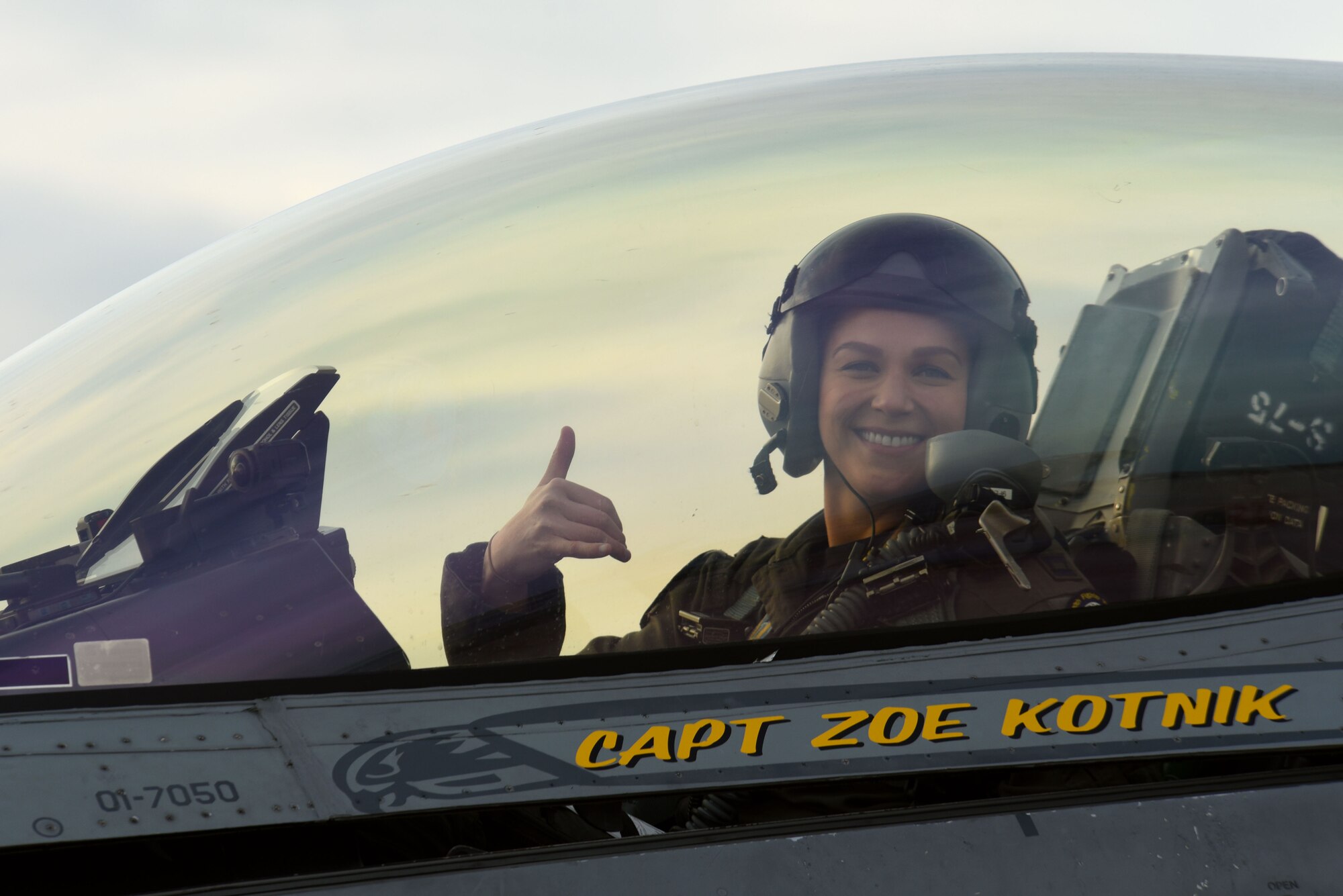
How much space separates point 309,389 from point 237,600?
416mm

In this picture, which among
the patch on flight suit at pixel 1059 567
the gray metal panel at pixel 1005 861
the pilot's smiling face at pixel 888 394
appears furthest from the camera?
the pilot's smiling face at pixel 888 394

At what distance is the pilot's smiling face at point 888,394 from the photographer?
71.3 inches

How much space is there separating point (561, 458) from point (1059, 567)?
2.86ft

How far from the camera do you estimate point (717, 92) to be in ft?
8.59

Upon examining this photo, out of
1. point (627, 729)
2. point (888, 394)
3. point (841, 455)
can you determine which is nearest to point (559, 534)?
point (627, 729)

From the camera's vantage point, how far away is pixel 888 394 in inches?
73.6

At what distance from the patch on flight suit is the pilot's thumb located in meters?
0.83

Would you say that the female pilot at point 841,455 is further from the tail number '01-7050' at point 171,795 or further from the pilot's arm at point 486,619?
the tail number '01-7050' at point 171,795

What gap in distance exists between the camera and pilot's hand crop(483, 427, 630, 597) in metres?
1.75

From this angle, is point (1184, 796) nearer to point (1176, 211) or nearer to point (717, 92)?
point (1176, 211)

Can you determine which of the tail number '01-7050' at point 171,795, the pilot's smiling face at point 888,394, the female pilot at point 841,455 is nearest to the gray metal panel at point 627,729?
the tail number '01-7050' at point 171,795

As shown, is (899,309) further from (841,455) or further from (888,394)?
(841,455)

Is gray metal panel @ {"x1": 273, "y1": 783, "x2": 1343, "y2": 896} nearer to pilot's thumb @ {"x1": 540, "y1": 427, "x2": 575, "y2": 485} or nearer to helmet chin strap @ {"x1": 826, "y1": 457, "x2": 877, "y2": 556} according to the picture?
helmet chin strap @ {"x1": 826, "y1": 457, "x2": 877, "y2": 556}

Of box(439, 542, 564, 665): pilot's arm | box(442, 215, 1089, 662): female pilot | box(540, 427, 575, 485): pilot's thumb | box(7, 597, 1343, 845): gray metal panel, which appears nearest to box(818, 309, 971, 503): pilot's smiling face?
box(442, 215, 1089, 662): female pilot
